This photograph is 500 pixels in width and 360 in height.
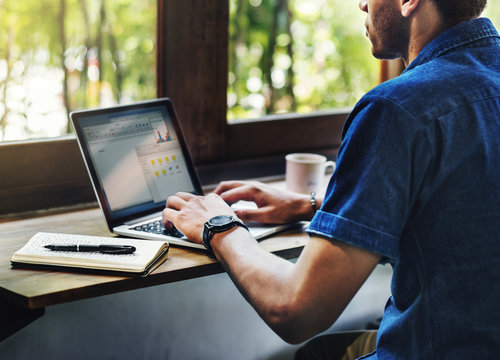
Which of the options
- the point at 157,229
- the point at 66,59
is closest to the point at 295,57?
the point at 66,59

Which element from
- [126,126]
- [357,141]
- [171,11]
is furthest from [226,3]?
[357,141]

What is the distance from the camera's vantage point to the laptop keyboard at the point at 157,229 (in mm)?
1156

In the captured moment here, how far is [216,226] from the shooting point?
1.02 metres

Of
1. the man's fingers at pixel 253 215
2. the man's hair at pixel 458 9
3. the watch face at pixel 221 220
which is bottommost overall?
the man's fingers at pixel 253 215

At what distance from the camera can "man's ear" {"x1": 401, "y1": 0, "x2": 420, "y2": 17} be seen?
0.87 meters

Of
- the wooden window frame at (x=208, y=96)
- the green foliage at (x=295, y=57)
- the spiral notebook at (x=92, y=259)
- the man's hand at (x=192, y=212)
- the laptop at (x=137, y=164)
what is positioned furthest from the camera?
the green foliage at (x=295, y=57)

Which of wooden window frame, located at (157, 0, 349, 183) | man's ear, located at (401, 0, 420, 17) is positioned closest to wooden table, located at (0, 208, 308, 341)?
wooden window frame, located at (157, 0, 349, 183)

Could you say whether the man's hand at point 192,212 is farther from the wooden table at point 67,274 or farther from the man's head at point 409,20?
the man's head at point 409,20

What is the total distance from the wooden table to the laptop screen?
0.10m

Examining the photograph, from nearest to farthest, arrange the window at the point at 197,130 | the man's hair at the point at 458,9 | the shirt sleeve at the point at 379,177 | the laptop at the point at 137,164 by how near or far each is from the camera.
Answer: the shirt sleeve at the point at 379,177 < the man's hair at the point at 458,9 < the laptop at the point at 137,164 < the window at the point at 197,130

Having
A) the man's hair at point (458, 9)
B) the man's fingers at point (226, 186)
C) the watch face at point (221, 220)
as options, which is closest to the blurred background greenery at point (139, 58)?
the man's fingers at point (226, 186)

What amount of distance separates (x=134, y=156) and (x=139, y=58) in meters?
0.48

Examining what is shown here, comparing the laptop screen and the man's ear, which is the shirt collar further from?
Result: the laptop screen

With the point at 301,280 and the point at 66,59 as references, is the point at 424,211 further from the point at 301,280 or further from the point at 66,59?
the point at 66,59
